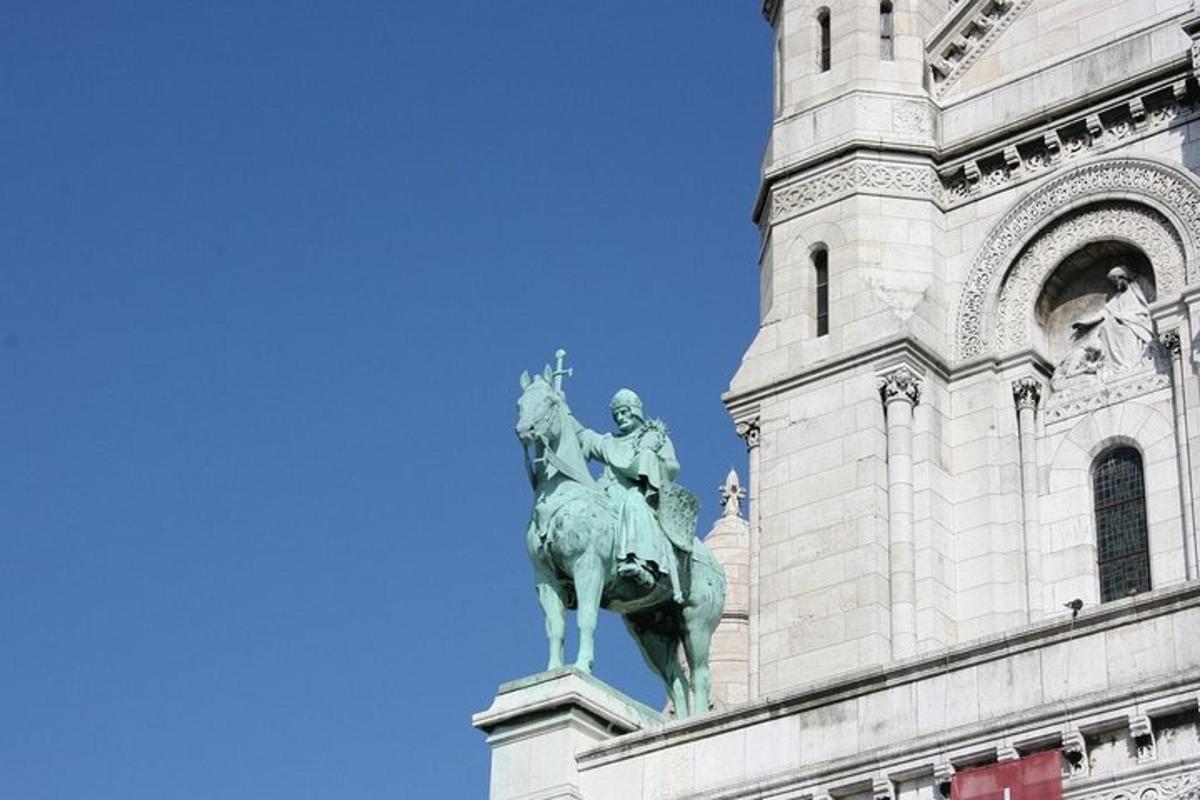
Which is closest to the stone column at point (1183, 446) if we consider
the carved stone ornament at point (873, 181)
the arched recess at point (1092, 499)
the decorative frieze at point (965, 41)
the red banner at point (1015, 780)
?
the arched recess at point (1092, 499)

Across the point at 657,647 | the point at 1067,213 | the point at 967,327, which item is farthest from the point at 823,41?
the point at 657,647

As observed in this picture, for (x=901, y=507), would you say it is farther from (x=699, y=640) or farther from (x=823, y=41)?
(x=823, y=41)

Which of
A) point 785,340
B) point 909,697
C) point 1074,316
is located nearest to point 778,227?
point 785,340

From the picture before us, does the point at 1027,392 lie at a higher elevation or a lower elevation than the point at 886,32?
lower

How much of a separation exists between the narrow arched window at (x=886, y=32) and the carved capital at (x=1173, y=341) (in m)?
6.42

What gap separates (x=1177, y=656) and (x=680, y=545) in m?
7.62

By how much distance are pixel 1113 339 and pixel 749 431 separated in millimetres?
4892

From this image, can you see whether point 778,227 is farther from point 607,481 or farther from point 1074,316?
point 607,481

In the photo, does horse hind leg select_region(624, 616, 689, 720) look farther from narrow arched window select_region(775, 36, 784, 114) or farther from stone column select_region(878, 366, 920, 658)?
narrow arched window select_region(775, 36, 784, 114)

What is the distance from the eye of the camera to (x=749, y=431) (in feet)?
120

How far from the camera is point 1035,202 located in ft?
119

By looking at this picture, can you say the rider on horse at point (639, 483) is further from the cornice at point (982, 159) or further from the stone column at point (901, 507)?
the cornice at point (982, 159)

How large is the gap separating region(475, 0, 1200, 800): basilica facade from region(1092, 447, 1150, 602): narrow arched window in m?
0.04

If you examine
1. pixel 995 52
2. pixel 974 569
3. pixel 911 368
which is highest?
pixel 995 52
